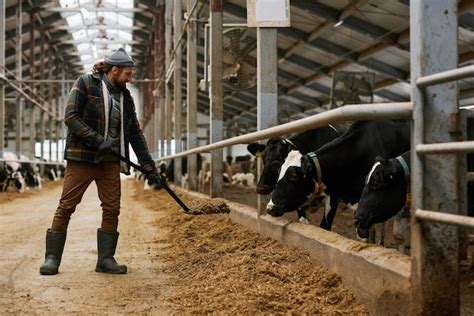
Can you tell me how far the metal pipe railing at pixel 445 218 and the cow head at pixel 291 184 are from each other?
3.02m

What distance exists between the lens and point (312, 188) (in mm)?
6348

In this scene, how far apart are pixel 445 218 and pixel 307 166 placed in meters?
3.35

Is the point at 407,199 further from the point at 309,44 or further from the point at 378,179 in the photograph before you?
the point at 309,44

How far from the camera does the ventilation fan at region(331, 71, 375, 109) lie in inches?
737

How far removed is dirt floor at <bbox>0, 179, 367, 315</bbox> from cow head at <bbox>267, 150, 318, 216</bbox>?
341 millimetres

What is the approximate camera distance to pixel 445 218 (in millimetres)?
2748

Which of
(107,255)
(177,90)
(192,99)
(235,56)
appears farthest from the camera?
(177,90)

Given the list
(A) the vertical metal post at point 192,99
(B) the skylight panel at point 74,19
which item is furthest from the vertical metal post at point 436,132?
(B) the skylight panel at point 74,19

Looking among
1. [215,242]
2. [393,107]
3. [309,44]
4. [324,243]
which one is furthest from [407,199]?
[309,44]

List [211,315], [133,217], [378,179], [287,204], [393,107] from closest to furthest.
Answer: [393,107], [211,315], [378,179], [287,204], [133,217]

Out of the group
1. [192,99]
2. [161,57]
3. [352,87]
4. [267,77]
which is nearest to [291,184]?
[267,77]

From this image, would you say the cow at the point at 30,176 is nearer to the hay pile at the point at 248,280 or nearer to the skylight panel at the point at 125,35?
the skylight panel at the point at 125,35

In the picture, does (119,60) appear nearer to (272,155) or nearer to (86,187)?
(86,187)

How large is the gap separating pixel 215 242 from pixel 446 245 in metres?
3.65
